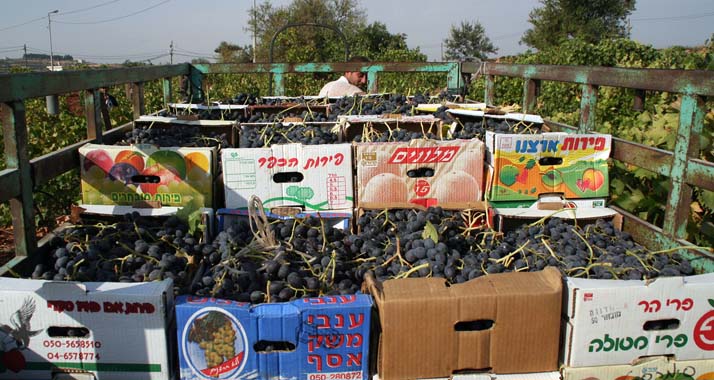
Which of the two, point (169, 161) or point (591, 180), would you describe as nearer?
point (169, 161)

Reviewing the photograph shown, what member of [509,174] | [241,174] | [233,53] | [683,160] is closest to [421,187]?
[509,174]

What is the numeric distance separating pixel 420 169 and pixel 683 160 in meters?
1.31

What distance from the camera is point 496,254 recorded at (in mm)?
2512

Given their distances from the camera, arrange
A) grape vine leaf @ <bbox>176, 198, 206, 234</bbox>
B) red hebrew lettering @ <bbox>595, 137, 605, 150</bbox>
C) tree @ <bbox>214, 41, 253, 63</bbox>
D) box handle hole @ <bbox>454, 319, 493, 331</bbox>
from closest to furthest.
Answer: box handle hole @ <bbox>454, 319, 493, 331</bbox>, grape vine leaf @ <bbox>176, 198, 206, 234</bbox>, red hebrew lettering @ <bbox>595, 137, 605, 150</bbox>, tree @ <bbox>214, 41, 253, 63</bbox>

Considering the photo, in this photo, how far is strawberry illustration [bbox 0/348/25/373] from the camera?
6.15ft

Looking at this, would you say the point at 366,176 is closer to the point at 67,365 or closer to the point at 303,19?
the point at 67,365

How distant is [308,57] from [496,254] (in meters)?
21.3

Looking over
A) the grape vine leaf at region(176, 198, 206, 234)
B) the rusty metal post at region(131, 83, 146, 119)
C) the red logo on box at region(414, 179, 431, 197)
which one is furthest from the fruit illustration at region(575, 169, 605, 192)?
the rusty metal post at region(131, 83, 146, 119)

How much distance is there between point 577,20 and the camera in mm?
46438

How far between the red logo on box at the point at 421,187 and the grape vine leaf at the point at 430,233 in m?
0.63

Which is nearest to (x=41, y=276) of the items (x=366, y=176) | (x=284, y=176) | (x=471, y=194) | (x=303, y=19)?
(x=284, y=176)

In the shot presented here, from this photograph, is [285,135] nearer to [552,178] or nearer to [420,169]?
[420,169]

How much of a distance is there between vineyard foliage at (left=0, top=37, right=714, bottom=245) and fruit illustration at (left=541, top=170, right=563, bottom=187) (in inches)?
29.8

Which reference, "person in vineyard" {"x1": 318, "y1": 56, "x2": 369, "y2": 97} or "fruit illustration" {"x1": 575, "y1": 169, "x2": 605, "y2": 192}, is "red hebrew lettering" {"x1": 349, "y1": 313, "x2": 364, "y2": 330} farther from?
"person in vineyard" {"x1": 318, "y1": 56, "x2": 369, "y2": 97}
